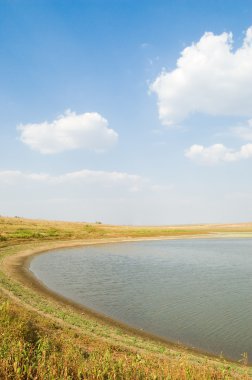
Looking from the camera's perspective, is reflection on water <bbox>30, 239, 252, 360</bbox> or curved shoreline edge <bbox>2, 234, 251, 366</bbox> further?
reflection on water <bbox>30, 239, 252, 360</bbox>

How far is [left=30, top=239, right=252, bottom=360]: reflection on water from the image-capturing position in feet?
67.1

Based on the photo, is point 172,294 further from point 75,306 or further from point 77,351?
point 77,351

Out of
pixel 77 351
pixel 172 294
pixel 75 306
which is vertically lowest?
pixel 75 306

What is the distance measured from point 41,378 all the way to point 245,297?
83.9 ft

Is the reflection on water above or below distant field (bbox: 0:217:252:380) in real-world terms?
below

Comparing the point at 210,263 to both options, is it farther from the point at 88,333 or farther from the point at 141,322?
the point at 88,333

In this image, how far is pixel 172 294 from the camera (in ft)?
98.8

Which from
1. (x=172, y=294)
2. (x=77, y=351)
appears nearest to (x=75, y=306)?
(x=172, y=294)

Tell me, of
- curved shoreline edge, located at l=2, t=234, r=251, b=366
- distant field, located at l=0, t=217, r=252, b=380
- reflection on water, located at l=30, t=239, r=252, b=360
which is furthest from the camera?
reflection on water, located at l=30, t=239, r=252, b=360

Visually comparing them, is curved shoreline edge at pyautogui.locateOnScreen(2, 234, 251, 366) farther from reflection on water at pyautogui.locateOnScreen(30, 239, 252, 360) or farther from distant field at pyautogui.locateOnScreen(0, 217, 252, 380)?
reflection on water at pyautogui.locateOnScreen(30, 239, 252, 360)

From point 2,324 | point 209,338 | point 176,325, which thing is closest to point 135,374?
point 2,324

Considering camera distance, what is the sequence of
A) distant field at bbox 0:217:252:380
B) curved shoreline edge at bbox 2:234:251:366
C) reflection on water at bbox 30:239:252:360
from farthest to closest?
reflection on water at bbox 30:239:252:360
curved shoreline edge at bbox 2:234:251:366
distant field at bbox 0:217:252:380

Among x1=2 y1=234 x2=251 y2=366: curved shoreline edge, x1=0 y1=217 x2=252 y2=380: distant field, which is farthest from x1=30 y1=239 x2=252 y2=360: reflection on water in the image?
x1=0 y1=217 x2=252 y2=380: distant field

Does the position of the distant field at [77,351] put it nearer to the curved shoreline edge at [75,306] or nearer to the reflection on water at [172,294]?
the curved shoreline edge at [75,306]
